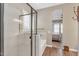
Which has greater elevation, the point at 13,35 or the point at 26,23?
the point at 26,23

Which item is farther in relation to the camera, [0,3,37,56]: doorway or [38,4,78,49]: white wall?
[38,4,78,49]: white wall

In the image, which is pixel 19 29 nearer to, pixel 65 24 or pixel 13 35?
pixel 13 35

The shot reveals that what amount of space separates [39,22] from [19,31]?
0.38 m

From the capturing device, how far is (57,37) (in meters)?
1.56

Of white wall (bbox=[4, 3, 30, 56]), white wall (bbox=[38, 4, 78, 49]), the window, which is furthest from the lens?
the window

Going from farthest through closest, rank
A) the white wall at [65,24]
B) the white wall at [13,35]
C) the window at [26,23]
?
the window at [26,23], the white wall at [65,24], the white wall at [13,35]

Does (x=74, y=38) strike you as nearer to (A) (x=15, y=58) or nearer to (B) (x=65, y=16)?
(B) (x=65, y=16)

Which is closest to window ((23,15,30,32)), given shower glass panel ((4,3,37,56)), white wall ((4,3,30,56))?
shower glass panel ((4,3,37,56))

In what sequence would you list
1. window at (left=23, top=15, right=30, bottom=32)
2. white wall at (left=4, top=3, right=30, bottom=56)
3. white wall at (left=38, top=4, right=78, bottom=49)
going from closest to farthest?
1. white wall at (left=4, top=3, right=30, bottom=56)
2. white wall at (left=38, top=4, right=78, bottom=49)
3. window at (left=23, top=15, right=30, bottom=32)

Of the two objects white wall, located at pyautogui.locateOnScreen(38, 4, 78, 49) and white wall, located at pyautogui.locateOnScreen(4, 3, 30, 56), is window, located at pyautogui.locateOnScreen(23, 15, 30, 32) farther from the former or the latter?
white wall, located at pyautogui.locateOnScreen(38, 4, 78, 49)

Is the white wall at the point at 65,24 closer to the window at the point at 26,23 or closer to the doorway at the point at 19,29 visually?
the doorway at the point at 19,29

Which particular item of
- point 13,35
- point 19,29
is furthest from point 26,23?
point 13,35

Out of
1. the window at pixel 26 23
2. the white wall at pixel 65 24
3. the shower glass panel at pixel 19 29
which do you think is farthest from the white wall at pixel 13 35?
the white wall at pixel 65 24

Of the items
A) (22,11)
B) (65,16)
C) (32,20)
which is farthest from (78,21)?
(22,11)
